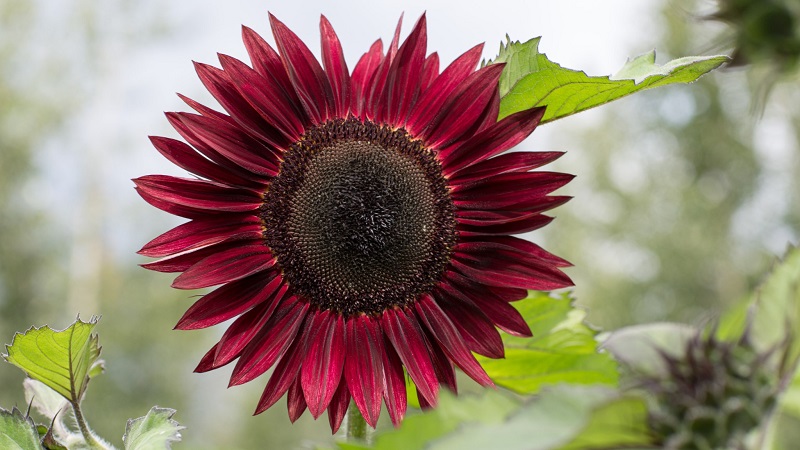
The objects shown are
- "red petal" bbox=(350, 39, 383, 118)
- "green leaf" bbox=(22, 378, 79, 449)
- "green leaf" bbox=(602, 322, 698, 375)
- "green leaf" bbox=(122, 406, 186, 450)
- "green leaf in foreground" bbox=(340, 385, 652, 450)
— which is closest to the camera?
"green leaf in foreground" bbox=(340, 385, 652, 450)

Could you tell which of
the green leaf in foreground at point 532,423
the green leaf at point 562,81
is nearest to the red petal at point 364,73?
the green leaf at point 562,81

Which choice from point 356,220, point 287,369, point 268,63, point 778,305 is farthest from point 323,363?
point 778,305

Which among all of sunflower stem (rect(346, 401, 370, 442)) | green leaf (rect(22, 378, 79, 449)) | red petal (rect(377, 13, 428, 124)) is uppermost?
red petal (rect(377, 13, 428, 124))

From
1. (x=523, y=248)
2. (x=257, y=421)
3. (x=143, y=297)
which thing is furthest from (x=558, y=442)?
(x=257, y=421)

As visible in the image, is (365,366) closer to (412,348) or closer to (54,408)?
(412,348)

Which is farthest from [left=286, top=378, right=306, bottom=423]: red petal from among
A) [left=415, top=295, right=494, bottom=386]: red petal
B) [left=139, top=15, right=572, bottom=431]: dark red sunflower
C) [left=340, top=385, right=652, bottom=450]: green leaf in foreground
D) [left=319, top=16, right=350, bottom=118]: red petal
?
[left=340, top=385, right=652, bottom=450]: green leaf in foreground

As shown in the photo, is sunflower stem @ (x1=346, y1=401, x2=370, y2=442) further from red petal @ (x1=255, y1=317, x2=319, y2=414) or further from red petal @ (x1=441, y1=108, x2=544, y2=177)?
red petal @ (x1=441, y1=108, x2=544, y2=177)

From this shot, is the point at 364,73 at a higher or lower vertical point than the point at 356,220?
higher
